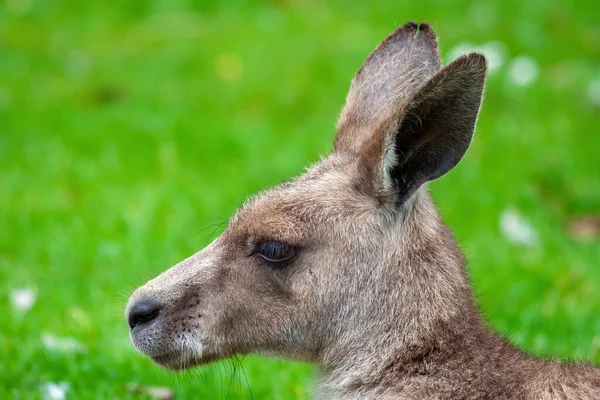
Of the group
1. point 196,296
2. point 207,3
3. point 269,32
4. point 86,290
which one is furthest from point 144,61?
point 196,296

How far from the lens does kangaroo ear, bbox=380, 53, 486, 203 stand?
11.4 ft

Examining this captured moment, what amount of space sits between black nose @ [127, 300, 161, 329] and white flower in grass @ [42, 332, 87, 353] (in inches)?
56.5

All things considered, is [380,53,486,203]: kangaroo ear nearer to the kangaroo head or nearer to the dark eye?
the kangaroo head

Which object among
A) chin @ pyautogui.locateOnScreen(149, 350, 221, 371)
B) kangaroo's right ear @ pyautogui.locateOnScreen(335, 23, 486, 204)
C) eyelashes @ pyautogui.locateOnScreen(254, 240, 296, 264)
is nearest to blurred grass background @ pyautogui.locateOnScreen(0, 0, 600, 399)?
chin @ pyautogui.locateOnScreen(149, 350, 221, 371)

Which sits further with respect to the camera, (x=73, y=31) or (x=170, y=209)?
(x=73, y=31)

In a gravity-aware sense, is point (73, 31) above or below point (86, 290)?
above

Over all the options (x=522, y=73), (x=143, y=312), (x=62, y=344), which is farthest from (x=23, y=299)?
(x=522, y=73)

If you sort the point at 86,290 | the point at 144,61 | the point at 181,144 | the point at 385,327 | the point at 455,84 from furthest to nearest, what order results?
1. the point at 144,61
2. the point at 181,144
3. the point at 86,290
4. the point at 385,327
5. the point at 455,84

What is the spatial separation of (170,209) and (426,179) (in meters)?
4.26

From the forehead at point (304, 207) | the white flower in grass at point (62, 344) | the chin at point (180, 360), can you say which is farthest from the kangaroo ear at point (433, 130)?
the white flower in grass at point (62, 344)

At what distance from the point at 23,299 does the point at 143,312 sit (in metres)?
2.40

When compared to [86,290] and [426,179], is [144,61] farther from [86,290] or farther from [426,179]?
[426,179]

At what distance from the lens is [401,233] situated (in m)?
3.78

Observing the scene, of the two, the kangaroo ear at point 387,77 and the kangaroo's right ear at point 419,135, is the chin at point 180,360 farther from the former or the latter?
the kangaroo ear at point 387,77
